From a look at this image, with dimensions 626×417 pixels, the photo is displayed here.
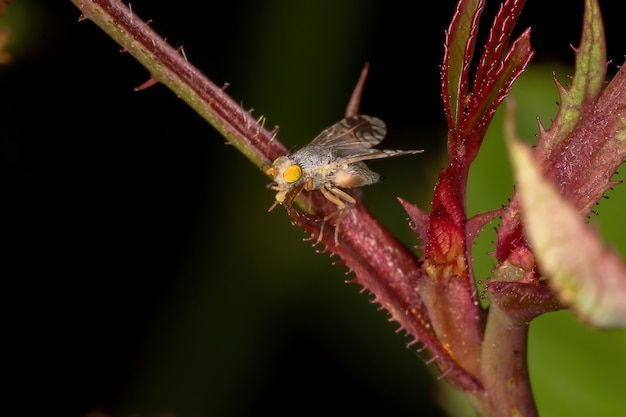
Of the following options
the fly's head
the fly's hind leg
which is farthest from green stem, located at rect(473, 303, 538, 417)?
the fly's head

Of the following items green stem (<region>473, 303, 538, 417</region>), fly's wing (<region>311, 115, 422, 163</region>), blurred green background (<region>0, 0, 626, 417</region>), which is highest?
blurred green background (<region>0, 0, 626, 417</region>)

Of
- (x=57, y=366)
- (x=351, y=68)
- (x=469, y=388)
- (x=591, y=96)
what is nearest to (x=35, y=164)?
(x=57, y=366)

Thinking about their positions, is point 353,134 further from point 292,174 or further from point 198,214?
point 198,214

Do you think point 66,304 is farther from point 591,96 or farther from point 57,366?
point 591,96

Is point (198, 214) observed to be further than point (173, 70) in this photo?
Yes

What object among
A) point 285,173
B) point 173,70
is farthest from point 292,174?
point 173,70

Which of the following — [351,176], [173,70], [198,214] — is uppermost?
[198,214]

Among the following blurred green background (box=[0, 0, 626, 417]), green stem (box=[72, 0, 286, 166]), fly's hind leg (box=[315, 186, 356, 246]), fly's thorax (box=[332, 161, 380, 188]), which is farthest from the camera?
blurred green background (box=[0, 0, 626, 417])

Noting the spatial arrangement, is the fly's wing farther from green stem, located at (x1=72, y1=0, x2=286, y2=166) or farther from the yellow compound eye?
green stem, located at (x1=72, y1=0, x2=286, y2=166)
